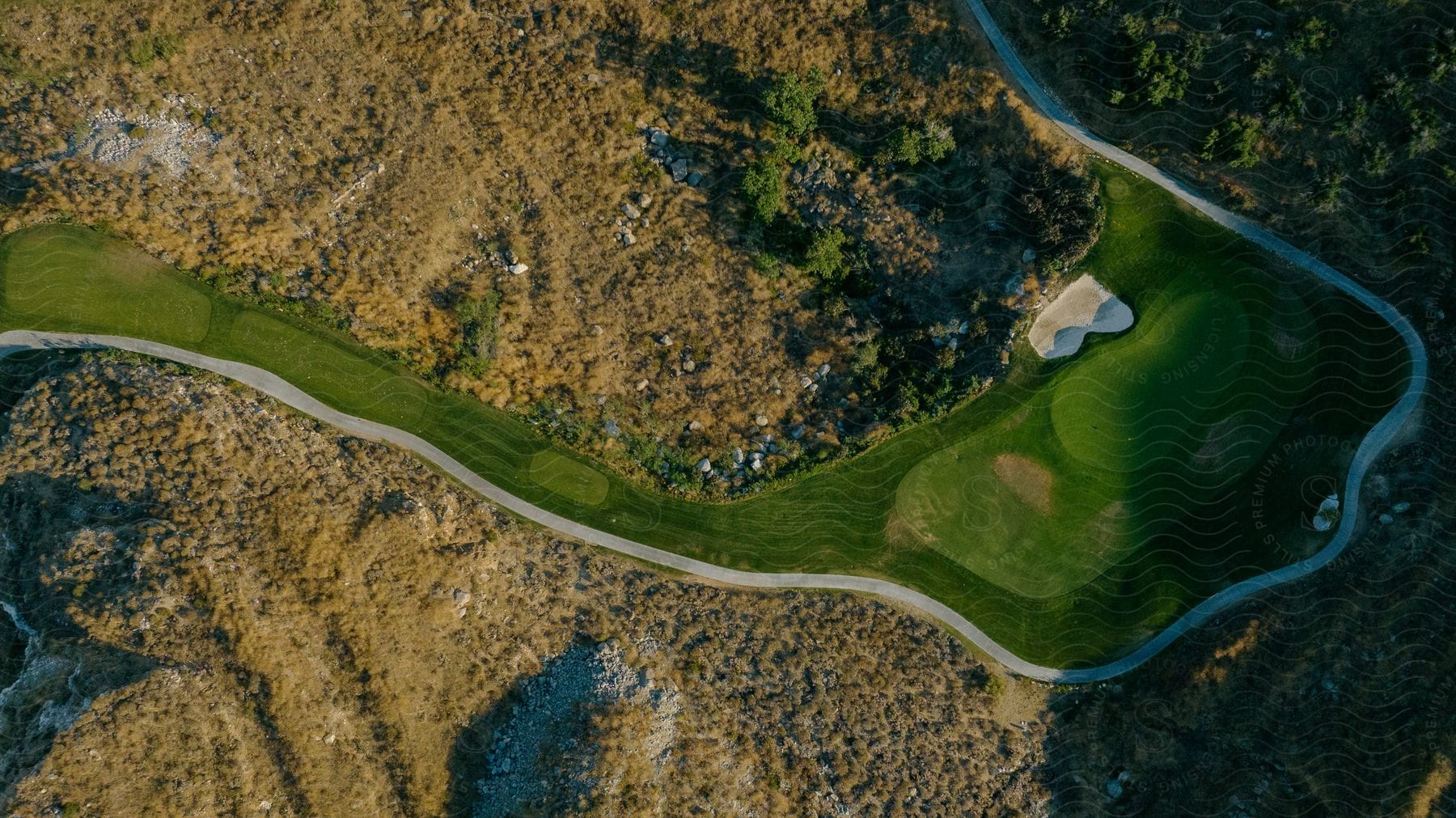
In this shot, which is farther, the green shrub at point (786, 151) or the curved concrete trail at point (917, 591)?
the green shrub at point (786, 151)

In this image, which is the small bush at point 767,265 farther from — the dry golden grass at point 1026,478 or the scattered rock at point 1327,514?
the scattered rock at point 1327,514

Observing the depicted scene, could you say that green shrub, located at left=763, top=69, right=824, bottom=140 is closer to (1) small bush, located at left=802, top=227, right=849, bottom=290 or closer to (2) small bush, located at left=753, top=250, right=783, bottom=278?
(1) small bush, located at left=802, top=227, right=849, bottom=290

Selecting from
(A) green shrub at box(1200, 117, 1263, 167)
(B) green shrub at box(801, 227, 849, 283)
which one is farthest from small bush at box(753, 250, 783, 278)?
(A) green shrub at box(1200, 117, 1263, 167)

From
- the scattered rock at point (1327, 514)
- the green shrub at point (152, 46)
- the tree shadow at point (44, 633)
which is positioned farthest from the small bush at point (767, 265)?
the tree shadow at point (44, 633)

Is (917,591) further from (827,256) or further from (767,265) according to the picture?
(767,265)

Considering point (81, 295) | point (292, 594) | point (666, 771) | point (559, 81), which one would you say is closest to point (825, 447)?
point (666, 771)

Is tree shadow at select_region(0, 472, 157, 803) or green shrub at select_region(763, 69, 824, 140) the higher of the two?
green shrub at select_region(763, 69, 824, 140)

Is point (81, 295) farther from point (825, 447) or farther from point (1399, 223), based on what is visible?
point (1399, 223)
